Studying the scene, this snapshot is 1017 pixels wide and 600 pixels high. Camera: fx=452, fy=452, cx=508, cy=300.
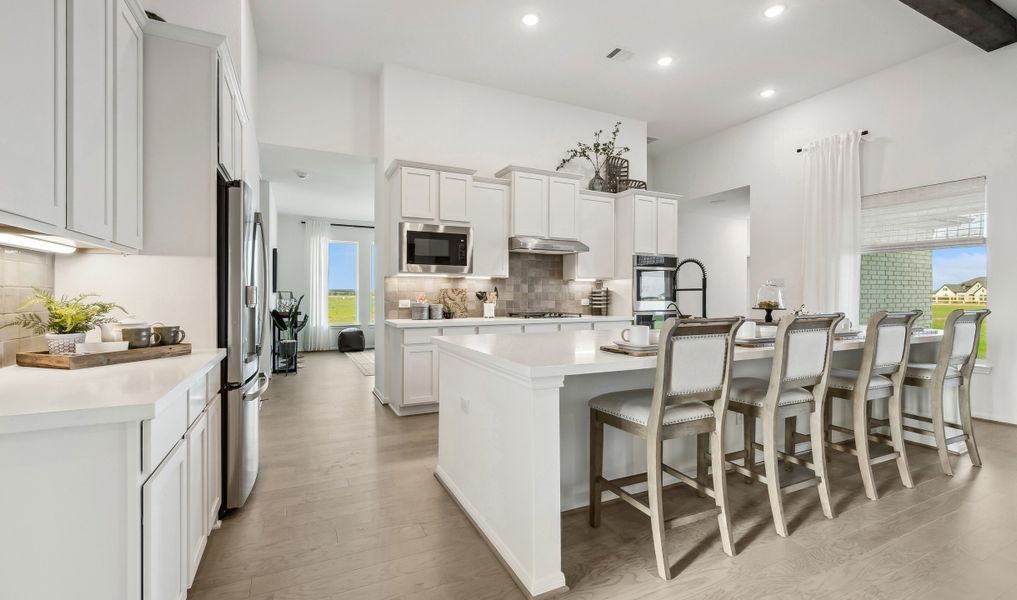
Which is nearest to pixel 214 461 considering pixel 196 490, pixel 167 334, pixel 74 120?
pixel 196 490

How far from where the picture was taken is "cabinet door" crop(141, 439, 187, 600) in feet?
3.81

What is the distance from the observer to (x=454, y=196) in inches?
175

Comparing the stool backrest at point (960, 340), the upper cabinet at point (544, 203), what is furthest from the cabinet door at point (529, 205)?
the stool backrest at point (960, 340)

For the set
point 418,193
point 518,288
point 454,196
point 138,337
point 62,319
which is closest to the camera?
point 62,319

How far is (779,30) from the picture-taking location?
4012mm

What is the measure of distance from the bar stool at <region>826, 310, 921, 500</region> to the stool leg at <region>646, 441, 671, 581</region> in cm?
149

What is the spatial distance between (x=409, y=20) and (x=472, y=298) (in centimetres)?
266

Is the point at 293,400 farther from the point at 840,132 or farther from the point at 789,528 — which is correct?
the point at 840,132

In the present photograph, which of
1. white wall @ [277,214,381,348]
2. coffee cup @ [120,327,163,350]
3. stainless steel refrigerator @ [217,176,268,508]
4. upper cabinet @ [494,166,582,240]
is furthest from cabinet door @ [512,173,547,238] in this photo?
white wall @ [277,214,381,348]

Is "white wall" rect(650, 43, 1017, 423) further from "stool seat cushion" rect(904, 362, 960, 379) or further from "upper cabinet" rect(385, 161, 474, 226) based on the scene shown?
"upper cabinet" rect(385, 161, 474, 226)

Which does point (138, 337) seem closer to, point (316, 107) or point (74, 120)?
point (74, 120)

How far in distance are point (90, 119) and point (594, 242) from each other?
14.9 ft

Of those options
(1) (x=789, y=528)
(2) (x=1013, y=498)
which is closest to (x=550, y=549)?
(1) (x=789, y=528)

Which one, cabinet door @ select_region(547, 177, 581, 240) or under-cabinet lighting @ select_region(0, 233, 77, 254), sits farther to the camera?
cabinet door @ select_region(547, 177, 581, 240)
